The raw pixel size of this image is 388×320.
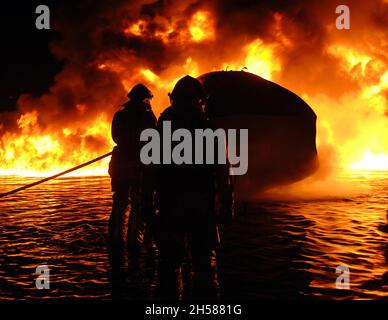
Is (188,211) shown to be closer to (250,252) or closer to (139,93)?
(250,252)

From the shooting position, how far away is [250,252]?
5.80 m

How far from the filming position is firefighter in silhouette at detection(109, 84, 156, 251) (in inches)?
234

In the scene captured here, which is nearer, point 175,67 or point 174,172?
point 174,172

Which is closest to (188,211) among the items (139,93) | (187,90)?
(187,90)

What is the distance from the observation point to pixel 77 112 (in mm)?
18938

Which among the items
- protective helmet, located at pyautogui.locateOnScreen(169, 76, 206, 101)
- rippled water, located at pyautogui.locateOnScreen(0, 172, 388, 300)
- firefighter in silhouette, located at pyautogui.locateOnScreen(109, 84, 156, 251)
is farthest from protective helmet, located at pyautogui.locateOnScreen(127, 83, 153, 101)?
protective helmet, located at pyautogui.locateOnScreen(169, 76, 206, 101)

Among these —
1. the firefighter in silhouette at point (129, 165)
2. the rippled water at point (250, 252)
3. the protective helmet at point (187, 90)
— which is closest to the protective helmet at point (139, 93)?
the firefighter in silhouette at point (129, 165)

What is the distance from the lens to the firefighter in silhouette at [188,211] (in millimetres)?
3504

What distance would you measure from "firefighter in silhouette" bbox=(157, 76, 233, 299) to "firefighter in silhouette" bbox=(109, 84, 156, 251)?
2432mm

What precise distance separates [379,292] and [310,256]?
1407mm

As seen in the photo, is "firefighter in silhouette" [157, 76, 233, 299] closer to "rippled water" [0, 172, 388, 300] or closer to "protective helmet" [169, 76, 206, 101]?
"protective helmet" [169, 76, 206, 101]

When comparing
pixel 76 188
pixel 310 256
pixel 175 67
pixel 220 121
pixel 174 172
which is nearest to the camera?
pixel 174 172
